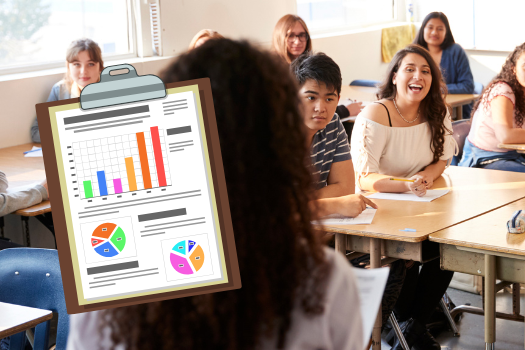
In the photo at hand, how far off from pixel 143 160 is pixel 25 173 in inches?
110

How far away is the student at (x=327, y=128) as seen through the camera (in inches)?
92.8

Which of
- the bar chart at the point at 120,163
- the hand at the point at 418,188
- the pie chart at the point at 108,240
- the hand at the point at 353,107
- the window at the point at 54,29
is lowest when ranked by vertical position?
the hand at the point at 418,188

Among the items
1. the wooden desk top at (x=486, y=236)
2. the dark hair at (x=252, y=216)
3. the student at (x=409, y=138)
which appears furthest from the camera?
the student at (x=409, y=138)

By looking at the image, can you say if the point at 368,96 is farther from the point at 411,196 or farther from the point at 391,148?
the point at 411,196

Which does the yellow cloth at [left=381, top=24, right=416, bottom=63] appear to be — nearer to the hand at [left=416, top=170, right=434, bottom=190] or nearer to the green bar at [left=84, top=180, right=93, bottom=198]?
the hand at [left=416, top=170, right=434, bottom=190]

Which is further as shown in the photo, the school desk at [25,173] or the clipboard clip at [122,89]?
the school desk at [25,173]

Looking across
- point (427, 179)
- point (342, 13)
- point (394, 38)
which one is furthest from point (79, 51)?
point (394, 38)

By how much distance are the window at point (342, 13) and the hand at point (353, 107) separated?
1992mm

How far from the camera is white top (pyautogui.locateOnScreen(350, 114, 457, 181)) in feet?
9.08

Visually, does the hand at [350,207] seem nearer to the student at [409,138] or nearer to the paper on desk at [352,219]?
the paper on desk at [352,219]

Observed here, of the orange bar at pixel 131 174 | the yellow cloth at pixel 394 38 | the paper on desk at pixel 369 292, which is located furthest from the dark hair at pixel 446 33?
the orange bar at pixel 131 174

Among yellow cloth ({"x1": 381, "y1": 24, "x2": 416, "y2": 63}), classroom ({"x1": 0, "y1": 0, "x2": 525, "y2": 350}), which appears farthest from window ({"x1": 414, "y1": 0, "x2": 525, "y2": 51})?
classroom ({"x1": 0, "y1": 0, "x2": 525, "y2": 350})

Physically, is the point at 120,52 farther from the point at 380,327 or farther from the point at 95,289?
the point at 95,289

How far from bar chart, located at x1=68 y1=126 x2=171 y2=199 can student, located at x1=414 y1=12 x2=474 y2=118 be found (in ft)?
16.5
